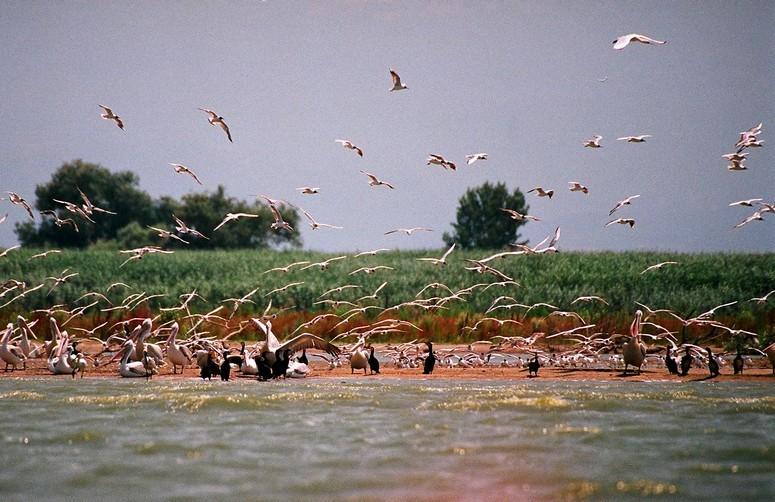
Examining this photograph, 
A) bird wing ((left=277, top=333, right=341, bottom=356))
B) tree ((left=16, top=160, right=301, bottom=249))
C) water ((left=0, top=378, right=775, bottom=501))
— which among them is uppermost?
tree ((left=16, top=160, right=301, bottom=249))

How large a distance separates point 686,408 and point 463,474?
6591 mm

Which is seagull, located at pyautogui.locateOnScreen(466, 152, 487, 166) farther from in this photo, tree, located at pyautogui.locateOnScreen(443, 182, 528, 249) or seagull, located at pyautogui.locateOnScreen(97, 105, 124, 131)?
tree, located at pyautogui.locateOnScreen(443, 182, 528, 249)

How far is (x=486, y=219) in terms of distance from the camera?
100062 millimetres

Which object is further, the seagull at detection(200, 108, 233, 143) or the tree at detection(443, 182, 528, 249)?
the tree at detection(443, 182, 528, 249)

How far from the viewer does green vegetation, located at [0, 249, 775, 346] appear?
1292 inches

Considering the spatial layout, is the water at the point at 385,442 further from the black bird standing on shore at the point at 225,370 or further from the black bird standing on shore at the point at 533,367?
the black bird standing on shore at the point at 533,367

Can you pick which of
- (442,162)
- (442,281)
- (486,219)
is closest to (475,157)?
(442,162)

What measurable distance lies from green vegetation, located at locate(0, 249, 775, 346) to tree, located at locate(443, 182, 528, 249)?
34552 mm

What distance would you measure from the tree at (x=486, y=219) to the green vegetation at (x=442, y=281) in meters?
34.6

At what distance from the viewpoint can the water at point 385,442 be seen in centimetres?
1011

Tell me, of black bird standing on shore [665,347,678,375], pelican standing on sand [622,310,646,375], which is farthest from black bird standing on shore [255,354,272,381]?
black bird standing on shore [665,347,678,375]

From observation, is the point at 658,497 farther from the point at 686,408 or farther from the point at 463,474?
the point at 686,408

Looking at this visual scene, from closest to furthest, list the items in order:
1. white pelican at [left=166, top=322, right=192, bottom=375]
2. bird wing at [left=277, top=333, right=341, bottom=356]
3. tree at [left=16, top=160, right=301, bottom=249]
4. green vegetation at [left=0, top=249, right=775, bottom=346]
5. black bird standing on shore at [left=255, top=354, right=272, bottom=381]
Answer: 1. bird wing at [left=277, top=333, right=341, bottom=356]
2. black bird standing on shore at [left=255, top=354, right=272, bottom=381]
3. white pelican at [left=166, top=322, right=192, bottom=375]
4. green vegetation at [left=0, top=249, right=775, bottom=346]
5. tree at [left=16, top=160, right=301, bottom=249]

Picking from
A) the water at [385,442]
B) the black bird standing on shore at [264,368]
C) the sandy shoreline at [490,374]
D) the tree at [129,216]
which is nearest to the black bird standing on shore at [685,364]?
the sandy shoreline at [490,374]
